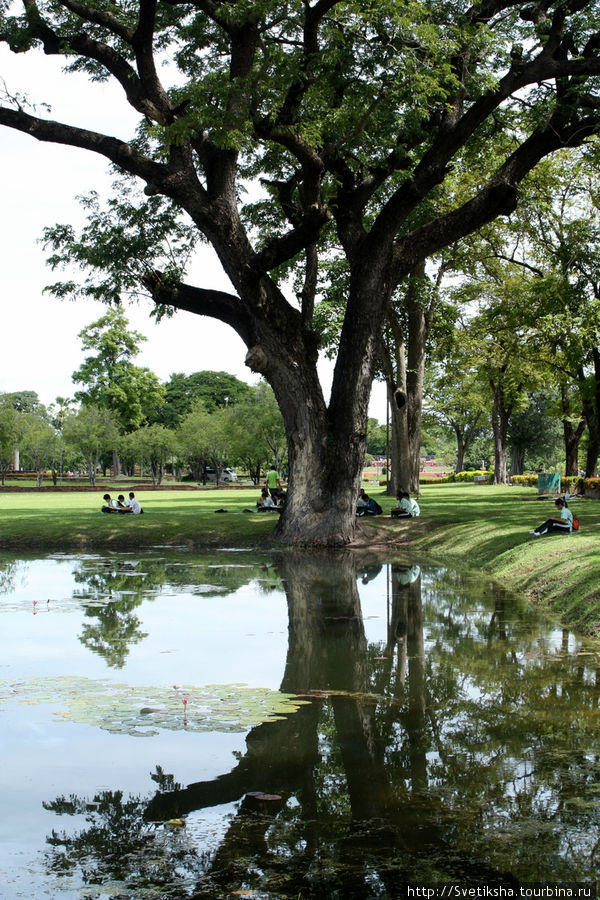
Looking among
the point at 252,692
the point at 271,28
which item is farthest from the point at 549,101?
the point at 252,692

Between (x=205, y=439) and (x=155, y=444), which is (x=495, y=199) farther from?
(x=205, y=439)

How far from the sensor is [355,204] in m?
21.4

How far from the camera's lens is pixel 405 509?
979 inches

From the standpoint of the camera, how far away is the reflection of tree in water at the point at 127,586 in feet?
33.7

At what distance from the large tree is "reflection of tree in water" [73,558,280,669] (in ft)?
13.6

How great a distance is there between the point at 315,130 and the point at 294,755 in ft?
48.7

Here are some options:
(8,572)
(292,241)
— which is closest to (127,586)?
(8,572)

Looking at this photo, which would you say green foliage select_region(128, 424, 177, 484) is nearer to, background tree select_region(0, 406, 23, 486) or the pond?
background tree select_region(0, 406, 23, 486)

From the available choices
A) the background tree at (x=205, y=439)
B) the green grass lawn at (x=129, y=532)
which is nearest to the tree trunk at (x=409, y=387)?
the green grass lawn at (x=129, y=532)

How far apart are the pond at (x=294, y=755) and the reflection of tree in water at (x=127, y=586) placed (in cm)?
9

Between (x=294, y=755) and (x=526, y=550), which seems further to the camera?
(x=526, y=550)

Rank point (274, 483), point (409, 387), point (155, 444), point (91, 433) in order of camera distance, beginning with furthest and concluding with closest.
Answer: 1. point (155, 444)
2. point (91, 433)
3. point (409, 387)
4. point (274, 483)

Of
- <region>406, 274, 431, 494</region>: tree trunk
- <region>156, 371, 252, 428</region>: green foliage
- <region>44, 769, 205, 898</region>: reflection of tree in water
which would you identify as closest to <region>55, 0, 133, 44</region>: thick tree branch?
<region>406, 274, 431, 494</region>: tree trunk

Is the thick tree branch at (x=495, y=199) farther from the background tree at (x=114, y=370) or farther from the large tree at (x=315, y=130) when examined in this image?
the background tree at (x=114, y=370)
